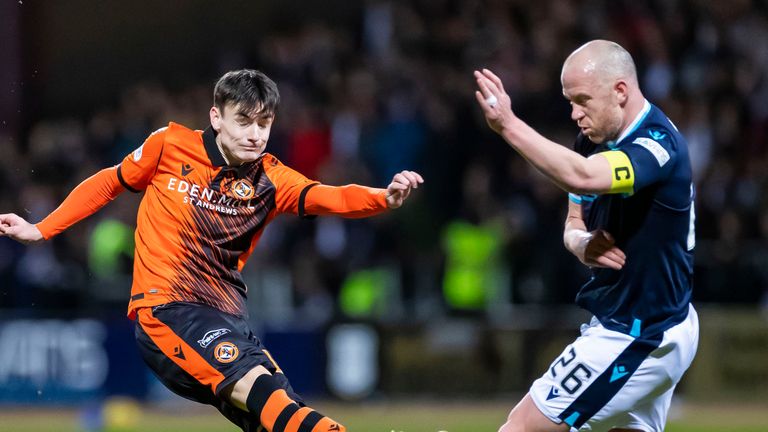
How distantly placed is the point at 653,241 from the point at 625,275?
0.67 ft

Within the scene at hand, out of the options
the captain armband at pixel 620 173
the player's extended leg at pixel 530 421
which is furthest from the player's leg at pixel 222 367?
the captain armband at pixel 620 173

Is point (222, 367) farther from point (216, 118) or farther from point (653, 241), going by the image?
point (653, 241)

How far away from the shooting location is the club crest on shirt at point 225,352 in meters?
6.01

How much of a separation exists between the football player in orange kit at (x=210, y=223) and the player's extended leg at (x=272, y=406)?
0.04ft

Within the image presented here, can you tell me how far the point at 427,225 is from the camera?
14.4 meters

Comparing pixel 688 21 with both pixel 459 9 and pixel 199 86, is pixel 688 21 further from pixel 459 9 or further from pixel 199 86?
pixel 199 86

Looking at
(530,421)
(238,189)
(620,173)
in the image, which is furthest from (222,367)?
(620,173)

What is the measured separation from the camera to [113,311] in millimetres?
13617

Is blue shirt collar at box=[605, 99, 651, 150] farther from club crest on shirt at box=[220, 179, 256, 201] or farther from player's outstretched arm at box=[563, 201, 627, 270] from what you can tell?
club crest on shirt at box=[220, 179, 256, 201]

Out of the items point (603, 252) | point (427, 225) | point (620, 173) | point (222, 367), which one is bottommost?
point (427, 225)

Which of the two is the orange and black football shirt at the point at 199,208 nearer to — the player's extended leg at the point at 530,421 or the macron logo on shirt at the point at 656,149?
the player's extended leg at the point at 530,421

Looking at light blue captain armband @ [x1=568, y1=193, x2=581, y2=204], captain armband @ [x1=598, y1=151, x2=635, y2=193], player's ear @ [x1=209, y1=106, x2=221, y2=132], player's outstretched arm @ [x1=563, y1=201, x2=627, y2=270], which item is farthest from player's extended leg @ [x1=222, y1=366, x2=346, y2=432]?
captain armband @ [x1=598, y1=151, x2=635, y2=193]

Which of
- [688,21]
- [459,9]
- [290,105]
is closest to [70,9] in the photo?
[290,105]

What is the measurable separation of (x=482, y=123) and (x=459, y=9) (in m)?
2.45
